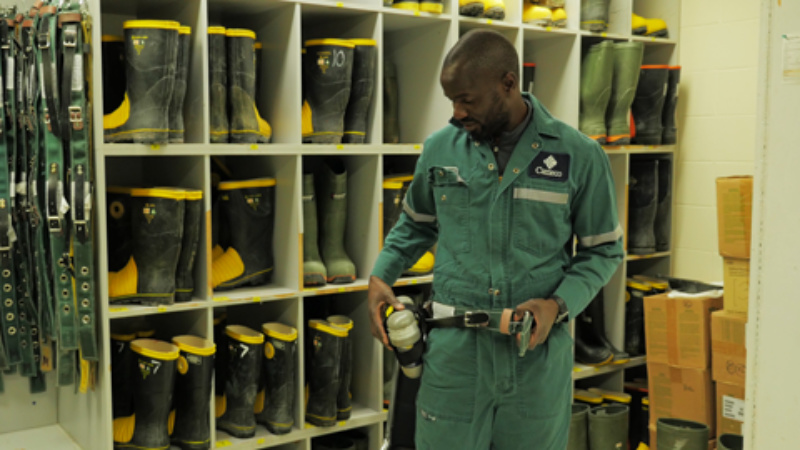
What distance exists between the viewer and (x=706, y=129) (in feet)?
13.9

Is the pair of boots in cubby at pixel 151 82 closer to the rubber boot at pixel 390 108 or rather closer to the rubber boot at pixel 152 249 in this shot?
the rubber boot at pixel 152 249

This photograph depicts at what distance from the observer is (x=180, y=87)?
2760 millimetres

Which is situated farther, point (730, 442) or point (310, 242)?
point (730, 442)

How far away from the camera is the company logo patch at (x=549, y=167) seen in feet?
6.86

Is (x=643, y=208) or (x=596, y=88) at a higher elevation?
(x=596, y=88)

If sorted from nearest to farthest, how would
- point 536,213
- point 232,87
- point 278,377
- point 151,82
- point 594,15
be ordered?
point 536,213 → point 151,82 → point 232,87 → point 278,377 → point 594,15

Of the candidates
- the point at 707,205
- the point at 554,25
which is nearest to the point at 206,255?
the point at 554,25

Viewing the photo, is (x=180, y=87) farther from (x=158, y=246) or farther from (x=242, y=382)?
(x=242, y=382)

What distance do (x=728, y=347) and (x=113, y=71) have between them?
267 centimetres

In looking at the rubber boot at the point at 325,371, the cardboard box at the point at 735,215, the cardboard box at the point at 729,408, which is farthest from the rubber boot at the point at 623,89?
the rubber boot at the point at 325,371

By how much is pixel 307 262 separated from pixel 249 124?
0.57 metres

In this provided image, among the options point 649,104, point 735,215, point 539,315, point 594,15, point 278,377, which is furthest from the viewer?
point 649,104

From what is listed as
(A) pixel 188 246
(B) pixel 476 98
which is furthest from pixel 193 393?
(B) pixel 476 98

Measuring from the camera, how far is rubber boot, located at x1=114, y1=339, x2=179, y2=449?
109 inches
